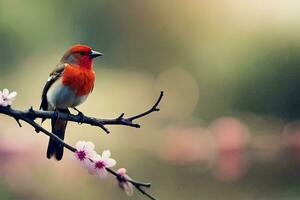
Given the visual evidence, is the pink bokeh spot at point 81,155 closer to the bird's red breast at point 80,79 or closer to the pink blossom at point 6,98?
the pink blossom at point 6,98

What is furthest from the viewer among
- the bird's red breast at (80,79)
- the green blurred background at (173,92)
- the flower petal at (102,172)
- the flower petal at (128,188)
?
the green blurred background at (173,92)

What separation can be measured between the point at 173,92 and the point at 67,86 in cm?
507

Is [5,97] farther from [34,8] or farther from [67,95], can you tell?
[34,8]

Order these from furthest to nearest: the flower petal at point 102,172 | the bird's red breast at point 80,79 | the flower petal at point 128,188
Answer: the bird's red breast at point 80,79
the flower petal at point 102,172
the flower petal at point 128,188

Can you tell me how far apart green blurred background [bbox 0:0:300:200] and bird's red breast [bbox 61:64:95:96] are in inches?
105

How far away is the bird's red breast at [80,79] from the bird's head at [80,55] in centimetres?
1

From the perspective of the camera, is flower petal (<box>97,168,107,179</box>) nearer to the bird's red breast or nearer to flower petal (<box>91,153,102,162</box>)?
flower petal (<box>91,153,102,162</box>)

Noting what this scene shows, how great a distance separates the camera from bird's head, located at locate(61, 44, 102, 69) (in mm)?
1399

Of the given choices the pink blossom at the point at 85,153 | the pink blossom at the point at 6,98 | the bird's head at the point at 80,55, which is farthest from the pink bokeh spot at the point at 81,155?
the bird's head at the point at 80,55

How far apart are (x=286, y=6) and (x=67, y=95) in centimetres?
573

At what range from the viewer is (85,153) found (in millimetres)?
1057

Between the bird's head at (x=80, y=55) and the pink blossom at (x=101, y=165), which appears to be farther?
the bird's head at (x=80, y=55)

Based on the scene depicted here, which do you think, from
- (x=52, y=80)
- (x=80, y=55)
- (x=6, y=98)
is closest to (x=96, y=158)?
(x=6, y=98)

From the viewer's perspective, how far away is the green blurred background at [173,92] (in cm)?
478
